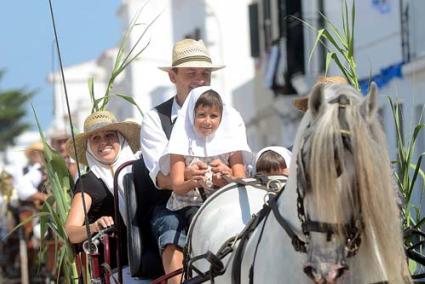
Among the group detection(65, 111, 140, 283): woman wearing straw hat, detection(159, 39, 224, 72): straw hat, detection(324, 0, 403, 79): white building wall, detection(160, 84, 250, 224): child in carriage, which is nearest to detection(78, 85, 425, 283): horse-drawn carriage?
detection(160, 84, 250, 224): child in carriage

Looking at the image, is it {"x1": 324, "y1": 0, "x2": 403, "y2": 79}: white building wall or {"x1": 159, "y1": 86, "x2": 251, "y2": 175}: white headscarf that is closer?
{"x1": 159, "y1": 86, "x2": 251, "y2": 175}: white headscarf

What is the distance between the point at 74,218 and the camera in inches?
317

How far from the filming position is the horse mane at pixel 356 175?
500cm

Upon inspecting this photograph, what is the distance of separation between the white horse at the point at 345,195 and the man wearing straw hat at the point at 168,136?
1918 mm

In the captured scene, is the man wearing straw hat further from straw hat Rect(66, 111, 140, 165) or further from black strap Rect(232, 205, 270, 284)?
black strap Rect(232, 205, 270, 284)

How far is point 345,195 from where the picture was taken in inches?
198

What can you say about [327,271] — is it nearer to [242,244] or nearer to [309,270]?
[309,270]

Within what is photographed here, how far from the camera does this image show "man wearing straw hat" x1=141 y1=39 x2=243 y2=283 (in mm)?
7289

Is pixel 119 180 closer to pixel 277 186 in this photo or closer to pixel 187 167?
pixel 187 167

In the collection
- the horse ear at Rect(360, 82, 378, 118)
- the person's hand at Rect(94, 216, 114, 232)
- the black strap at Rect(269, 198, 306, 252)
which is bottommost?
the person's hand at Rect(94, 216, 114, 232)

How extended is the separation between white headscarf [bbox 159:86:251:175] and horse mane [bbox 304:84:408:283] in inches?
81.3

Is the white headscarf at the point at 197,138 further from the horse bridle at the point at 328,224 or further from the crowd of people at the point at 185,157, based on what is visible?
the horse bridle at the point at 328,224

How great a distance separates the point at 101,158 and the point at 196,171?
1540mm

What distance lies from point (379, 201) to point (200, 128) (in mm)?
2251
